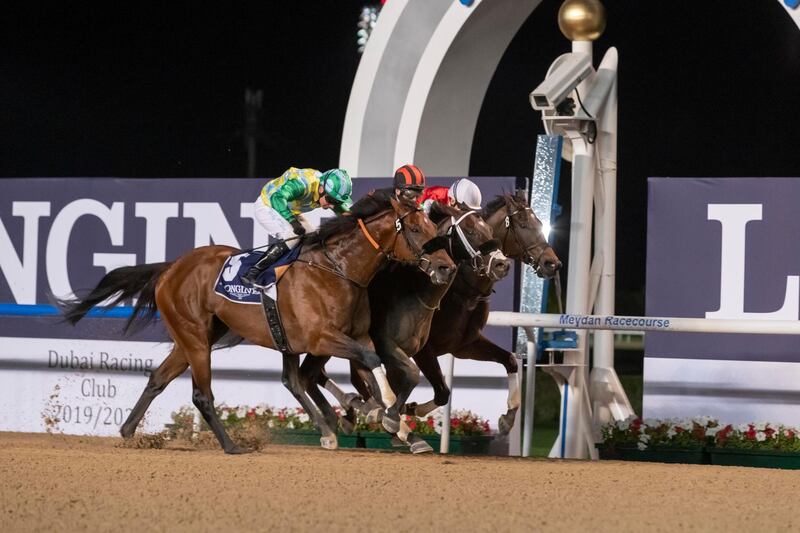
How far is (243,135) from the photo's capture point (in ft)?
53.6

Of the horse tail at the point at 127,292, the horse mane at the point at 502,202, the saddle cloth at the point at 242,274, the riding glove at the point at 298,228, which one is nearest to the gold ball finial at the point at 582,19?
the horse mane at the point at 502,202

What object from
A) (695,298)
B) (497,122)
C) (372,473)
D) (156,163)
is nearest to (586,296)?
(695,298)

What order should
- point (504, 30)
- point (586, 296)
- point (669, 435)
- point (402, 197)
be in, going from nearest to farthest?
point (402, 197) → point (669, 435) → point (586, 296) → point (504, 30)

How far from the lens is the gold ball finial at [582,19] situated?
7281 mm

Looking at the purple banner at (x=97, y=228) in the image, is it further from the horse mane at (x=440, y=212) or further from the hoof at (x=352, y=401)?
the hoof at (x=352, y=401)

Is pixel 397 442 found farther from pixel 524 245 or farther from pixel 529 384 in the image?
pixel 524 245

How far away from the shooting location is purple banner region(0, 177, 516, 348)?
760 cm

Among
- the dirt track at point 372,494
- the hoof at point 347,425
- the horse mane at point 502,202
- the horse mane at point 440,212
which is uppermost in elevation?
the horse mane at point 502,202

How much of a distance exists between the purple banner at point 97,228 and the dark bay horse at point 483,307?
1.24 m

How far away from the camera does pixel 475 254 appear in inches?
Answer: 239

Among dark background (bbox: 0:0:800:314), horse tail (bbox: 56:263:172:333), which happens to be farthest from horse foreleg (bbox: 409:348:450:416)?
dark background (bbox: 0:0:800:314)

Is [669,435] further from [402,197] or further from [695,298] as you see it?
[402,197]

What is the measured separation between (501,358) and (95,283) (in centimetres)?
270

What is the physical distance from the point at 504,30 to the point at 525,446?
2643mm
